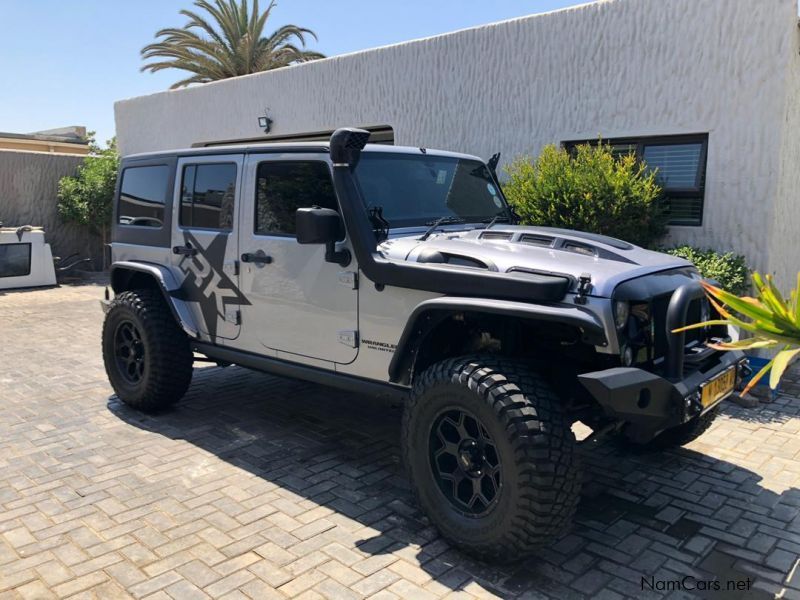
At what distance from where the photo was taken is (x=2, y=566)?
10.1 feet

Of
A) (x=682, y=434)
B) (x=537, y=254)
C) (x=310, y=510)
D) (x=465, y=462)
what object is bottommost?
(x=310, y=510)

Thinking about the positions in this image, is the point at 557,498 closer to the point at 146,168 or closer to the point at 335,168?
the point at 335,168

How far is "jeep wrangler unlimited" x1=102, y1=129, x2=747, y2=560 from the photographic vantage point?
2924 millimetres

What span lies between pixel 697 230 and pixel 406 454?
4698mm

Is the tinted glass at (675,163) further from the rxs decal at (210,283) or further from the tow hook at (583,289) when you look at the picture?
the rxs decal at (210,283)

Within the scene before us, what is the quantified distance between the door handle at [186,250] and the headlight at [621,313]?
3146mm

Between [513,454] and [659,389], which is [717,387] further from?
[513,454]

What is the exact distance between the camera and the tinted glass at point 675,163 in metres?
6.71

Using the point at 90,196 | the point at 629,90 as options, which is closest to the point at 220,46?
→ the point at 90,196

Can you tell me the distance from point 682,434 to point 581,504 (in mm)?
950

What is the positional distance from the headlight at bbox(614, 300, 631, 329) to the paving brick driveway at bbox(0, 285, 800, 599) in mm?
1192

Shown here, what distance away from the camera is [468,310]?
313 centimetres

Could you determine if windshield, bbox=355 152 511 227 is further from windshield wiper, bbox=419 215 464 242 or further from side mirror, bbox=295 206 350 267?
side mirror, bbox=295 206 350 267

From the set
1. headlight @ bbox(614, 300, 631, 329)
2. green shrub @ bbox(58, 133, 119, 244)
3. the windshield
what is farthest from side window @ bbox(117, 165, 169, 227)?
green shrub @ bbox(58, 133, 119, 244)
